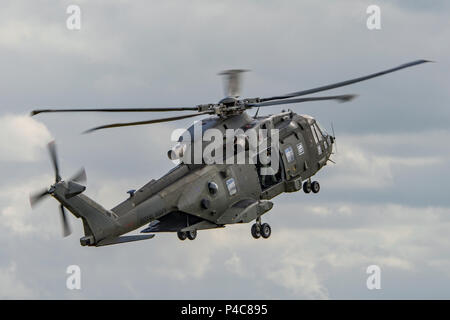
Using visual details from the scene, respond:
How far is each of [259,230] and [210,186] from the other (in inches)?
169

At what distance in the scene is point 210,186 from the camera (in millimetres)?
60188

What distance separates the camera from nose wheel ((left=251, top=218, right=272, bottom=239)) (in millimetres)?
62188

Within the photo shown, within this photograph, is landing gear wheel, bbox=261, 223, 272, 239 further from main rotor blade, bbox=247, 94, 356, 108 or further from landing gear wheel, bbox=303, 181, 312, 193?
main rotor blade, bbox=247, 94, 356, 108

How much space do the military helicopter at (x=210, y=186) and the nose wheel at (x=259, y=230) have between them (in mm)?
57

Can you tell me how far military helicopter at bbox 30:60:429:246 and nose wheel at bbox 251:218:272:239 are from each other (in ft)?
0.19

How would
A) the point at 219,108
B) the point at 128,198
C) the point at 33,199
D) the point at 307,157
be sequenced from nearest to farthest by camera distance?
the point at 33,199 < the point at 128,198 < the point at 219,108 < the point at 307,157

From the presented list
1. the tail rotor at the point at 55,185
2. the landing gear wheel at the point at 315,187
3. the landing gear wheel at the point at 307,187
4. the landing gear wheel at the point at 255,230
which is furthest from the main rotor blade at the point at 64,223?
the landing gear wheel at the point at 315,187

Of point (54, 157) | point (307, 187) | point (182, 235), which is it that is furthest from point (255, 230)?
point (54, 157)

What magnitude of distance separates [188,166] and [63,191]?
8.70 m

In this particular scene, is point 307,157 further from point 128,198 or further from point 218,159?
point 128,198

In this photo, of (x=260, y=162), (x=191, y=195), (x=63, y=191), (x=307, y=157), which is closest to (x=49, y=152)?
(x=63, y=191)

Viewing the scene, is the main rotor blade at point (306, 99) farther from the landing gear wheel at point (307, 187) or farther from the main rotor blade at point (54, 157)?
the main rotor blade at point (54, 157)

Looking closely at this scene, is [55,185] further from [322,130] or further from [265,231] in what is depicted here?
[322,130]

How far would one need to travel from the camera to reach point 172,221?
60625mm
